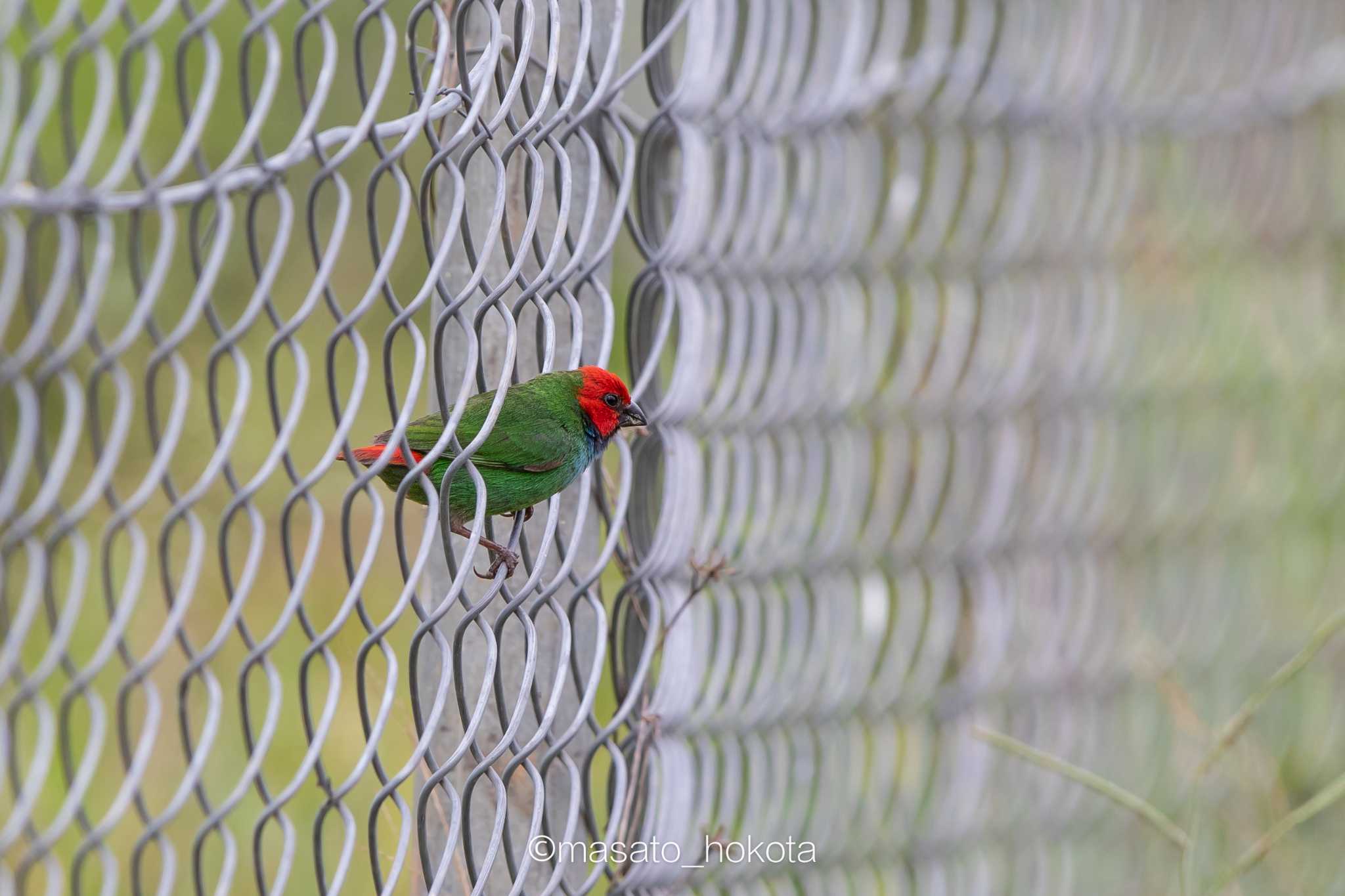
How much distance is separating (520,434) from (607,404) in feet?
0.49

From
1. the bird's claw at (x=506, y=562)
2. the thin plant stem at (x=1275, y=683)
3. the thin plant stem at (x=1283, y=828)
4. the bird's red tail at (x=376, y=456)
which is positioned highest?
the bird's red tail at (x=376, y=456)

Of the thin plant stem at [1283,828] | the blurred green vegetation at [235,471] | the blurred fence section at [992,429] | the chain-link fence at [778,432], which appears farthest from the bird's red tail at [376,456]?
the blurred green vegetation at [235,471]

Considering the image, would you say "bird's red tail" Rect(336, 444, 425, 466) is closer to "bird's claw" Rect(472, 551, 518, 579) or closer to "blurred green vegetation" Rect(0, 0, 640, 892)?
"bird's claw" Rect(472, 551, 518, 579)

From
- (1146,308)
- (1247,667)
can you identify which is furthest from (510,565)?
(1247,667)

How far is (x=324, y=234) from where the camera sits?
Result: 4812mm

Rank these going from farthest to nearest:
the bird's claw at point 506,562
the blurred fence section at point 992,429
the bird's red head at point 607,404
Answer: the blurred fence section at point 992,429 < the bird's red head at point 607,404 < the bird's claw at point 506,562

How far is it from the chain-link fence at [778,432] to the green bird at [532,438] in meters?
0.05

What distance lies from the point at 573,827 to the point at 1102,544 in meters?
1.57

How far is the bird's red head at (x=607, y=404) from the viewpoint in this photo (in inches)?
67.7

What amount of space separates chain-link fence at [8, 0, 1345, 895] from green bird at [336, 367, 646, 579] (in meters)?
0.05

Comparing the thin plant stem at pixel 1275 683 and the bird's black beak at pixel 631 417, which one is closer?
the bird's black beak at pixel 631 417

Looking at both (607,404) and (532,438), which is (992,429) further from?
(532,438)

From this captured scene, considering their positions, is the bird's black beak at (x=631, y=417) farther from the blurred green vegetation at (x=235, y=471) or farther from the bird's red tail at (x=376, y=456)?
the blurred green vegetation at (x=235, y=471)

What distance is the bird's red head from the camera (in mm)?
1721
